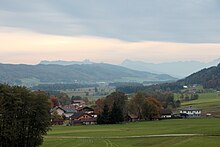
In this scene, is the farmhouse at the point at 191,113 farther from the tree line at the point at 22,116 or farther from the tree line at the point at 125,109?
the tree line at the point at 22,116

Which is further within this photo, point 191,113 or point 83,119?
point 191,113

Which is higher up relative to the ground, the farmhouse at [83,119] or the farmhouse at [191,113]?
the farmhouse at [191,113]

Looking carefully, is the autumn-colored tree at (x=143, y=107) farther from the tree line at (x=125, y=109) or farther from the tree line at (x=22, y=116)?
the tree line at (x=22, y=116)

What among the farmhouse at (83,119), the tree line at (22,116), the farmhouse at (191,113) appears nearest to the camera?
the tree line at (22,116)

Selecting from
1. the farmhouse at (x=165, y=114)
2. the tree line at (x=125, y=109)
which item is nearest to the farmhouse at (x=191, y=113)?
the farmhouse at (x=165, y=114)

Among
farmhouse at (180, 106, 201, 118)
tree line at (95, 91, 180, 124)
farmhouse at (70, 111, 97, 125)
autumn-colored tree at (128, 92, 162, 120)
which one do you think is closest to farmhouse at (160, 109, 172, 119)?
tree line at (95, 91, 180, 124)

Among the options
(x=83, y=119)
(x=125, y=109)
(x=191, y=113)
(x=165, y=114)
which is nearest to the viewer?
(x=125, y=109)

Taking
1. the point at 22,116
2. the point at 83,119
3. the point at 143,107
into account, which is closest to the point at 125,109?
the point at 143,107

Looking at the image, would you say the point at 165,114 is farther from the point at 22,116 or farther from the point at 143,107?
the point at 22,116

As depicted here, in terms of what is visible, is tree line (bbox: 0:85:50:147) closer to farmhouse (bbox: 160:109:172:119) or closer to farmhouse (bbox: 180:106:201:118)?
farmhouse (bbox: 160:109:172:119)

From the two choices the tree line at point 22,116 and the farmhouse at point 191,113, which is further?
the farmhouse at point 191,113

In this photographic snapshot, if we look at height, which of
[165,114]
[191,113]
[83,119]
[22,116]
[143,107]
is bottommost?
[83,119]

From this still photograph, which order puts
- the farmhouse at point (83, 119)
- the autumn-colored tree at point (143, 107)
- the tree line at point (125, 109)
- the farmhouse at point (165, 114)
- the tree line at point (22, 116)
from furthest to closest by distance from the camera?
the farmhouse at point (165, 114)
the farmhouse at point (83, 119)
the autumn-colored tree at point (143, 107)
the tree line at point (125, 109)
the tree line at point (22, 116)

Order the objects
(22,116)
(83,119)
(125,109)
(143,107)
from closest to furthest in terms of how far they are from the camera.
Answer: (22,116) < (143,107) < (125,109) < (83,119)
